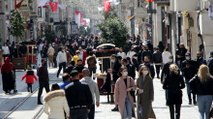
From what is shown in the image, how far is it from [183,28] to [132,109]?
81.8 ft

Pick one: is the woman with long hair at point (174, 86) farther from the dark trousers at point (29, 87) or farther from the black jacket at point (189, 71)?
the dark trousers at point (29, 87)

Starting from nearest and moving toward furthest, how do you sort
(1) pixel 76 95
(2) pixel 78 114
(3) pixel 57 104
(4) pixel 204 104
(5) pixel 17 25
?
(3) pixel 57 104 → (1) pixel 76 95 → (2) pixel 78 114 → (4) pixel 204 104 → (5) pixel 17 25

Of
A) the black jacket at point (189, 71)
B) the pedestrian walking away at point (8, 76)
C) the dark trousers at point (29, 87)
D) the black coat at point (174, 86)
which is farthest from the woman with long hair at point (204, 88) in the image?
the pedestrian walking away at point (8, 76)

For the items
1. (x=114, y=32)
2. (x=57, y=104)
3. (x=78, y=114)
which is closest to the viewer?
(x=57, y=104)

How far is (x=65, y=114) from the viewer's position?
13.8m

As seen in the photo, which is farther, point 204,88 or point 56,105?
point 204,88

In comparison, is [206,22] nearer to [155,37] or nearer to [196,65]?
[196,65]

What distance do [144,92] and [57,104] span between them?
16.2 feet

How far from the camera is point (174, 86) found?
706 inches

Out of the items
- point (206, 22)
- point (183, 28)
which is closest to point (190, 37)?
point (183, 28)

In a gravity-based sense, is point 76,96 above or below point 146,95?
above

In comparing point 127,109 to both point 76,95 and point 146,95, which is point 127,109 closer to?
point 146,95

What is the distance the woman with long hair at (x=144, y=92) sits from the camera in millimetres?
18141

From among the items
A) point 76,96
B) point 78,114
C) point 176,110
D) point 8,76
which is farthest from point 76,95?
point 8,76
